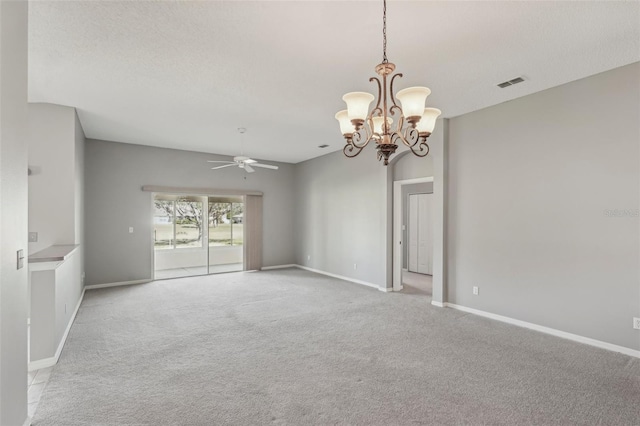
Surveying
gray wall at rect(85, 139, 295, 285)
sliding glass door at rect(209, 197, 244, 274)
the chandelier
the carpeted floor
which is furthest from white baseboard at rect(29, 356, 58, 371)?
sliding glass door at rect(209, 197, 244, 274)

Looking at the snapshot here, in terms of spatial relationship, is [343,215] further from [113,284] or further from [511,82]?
[113,284]

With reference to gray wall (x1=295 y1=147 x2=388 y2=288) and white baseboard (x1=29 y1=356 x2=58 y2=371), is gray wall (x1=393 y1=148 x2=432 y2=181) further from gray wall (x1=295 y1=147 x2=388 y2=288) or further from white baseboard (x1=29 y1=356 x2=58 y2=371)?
white baseboard (x1=29 y1=356 x2=58 y2=371)

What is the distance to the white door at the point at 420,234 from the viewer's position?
26.3 ft

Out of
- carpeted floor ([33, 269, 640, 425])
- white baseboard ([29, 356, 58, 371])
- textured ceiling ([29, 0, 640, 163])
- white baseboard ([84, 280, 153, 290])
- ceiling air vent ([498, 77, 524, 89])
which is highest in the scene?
textured ceiling ([29, 0, 640, 163])

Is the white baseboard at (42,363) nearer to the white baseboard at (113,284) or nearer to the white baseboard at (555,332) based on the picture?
the white baseboard at (113,284)

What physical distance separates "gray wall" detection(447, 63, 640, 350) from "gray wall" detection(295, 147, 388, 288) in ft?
5.65

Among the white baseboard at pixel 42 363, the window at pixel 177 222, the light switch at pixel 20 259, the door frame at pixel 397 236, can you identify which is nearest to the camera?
the light switch at pixel 20 259

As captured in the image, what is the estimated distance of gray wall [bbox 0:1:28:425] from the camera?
180 cm

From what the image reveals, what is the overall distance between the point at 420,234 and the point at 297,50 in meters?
6.26

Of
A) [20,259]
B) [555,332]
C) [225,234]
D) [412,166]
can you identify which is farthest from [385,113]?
[225,234]

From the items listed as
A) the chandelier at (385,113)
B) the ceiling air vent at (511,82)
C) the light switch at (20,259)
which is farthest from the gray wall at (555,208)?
the light switch at (20,259)

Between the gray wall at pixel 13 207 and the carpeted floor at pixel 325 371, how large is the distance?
0.55m

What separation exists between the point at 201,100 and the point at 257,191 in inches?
171

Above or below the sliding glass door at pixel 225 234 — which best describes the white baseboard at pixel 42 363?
below
